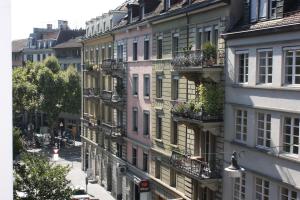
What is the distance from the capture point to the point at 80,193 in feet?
99.1

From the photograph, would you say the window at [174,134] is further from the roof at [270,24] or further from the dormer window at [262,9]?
the dormer window at [262,9]

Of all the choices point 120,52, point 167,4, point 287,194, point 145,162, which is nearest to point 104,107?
point 120,52

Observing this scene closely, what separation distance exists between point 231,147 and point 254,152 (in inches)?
64.7

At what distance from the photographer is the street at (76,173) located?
33.8 meters

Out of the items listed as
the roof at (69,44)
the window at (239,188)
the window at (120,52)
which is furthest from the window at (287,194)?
the roof at (69,44)

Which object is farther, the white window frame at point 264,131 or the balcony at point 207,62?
the balcony at point 207,62

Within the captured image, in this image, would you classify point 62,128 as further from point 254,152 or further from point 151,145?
point 254,152

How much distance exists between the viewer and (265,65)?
47.3 ft

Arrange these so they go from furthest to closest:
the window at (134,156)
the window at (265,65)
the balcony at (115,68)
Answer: the balcony at (115,68)
the window at (134,156)
the window at (265,65)

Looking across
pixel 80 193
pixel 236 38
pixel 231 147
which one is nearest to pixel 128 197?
pixel 80 193

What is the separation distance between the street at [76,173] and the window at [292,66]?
1443 centimetres

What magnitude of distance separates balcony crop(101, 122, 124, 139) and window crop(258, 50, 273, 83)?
17.0 meters

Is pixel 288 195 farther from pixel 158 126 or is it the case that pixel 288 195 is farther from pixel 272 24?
pixel 158 126

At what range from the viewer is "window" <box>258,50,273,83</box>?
14.2 m
